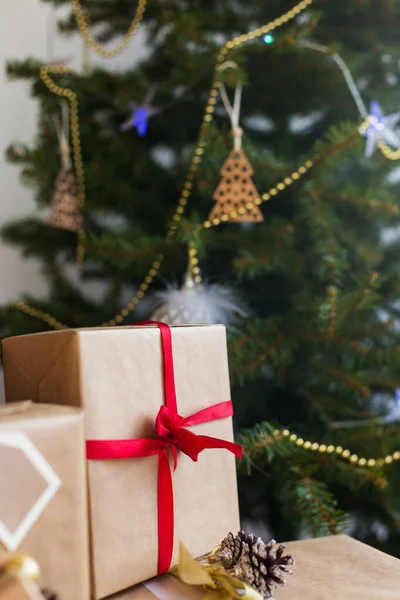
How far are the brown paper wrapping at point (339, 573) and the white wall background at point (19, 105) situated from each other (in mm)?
817

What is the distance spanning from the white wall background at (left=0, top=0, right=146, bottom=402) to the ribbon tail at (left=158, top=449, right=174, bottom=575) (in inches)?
29.3

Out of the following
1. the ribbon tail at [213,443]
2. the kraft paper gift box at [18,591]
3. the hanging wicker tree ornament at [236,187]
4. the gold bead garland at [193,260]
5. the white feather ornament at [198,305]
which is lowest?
the kraft paper gift box at [18,591]

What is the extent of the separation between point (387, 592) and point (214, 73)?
0.76 m

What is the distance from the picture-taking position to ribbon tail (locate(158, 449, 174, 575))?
523mm

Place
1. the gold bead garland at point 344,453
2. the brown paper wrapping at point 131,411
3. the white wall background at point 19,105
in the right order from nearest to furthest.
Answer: the brown paper wrapping at point 131,411 < the gold bead garland at point 344,453 < the white wall background at point 19,105

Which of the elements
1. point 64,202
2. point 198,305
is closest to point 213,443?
point 198,305

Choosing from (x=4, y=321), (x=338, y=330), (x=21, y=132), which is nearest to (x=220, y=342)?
(x=338, y=330)

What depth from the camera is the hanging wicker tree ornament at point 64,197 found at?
36.6 inches

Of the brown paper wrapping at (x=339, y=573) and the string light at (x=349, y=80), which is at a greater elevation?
the string light at (x=349, y=80)

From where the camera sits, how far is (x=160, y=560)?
0.52 metres

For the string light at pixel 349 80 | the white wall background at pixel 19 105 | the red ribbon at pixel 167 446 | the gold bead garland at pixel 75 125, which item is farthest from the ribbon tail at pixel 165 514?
the white wall background at pixel 19 105

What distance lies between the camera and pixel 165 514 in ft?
1.73

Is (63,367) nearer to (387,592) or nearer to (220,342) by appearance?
(220,342)

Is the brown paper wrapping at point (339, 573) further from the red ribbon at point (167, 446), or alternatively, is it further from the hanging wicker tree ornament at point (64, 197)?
the hanging wicker tree ornament at point (64, 197)
